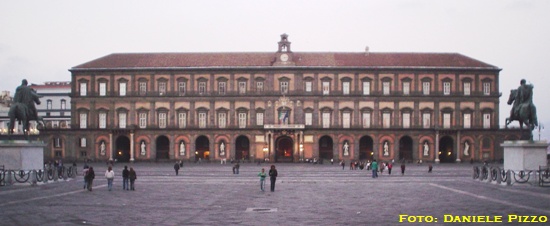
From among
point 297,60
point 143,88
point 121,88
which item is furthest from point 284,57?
point 121,88

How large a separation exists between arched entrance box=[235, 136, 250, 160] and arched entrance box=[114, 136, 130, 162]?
13.2 meters

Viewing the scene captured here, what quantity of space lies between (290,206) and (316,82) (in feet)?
186

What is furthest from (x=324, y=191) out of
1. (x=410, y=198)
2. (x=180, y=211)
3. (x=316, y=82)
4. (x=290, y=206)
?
(x=316, y=82)

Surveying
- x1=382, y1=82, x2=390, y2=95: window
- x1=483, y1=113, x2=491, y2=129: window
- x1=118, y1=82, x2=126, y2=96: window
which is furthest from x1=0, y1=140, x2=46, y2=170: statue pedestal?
x1=483, y1=113, x2=491, y2=129: window

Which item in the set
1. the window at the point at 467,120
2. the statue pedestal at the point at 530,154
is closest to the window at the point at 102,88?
the window at the point at 467,120

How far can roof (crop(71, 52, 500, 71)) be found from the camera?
263 feet

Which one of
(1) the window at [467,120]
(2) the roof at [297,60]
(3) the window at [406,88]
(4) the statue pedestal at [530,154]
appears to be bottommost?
(4) the statue pedestal at [530,154]

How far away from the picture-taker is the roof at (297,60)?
263 ft

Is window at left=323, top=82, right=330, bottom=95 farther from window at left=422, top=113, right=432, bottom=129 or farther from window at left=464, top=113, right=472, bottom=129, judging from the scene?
window at left=464, top=113, right=472, bottom=129

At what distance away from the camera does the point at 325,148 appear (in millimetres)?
81438

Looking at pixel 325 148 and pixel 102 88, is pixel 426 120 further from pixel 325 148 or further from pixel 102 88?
pixel 102 88

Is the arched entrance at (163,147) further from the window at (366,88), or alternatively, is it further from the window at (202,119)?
the window at (366,88)

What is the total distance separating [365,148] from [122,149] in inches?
1159

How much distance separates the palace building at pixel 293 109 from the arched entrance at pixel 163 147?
663mm
